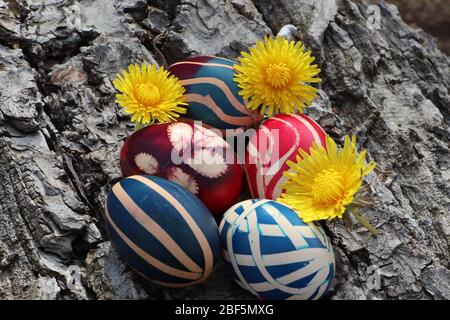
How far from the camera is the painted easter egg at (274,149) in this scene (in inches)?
123

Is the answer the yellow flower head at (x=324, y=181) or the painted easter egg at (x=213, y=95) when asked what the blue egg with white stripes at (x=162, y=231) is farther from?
the painted easter egg at (x=213, y=95)

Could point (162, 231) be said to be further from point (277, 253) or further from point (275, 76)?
point (275, 76)

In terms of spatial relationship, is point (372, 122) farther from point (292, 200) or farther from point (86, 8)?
point (86, 8)

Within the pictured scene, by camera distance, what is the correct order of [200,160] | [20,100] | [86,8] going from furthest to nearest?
[86,8]
[20,100]
[200,160]

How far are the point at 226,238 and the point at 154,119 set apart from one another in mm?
707

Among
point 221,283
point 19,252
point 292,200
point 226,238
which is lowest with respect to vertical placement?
point 19,252

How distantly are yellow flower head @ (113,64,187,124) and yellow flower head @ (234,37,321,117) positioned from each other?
1.03 ft

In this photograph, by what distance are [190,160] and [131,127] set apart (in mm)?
758

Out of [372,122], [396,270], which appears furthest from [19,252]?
[372,122]

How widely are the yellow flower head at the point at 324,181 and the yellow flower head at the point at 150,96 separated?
629 mm

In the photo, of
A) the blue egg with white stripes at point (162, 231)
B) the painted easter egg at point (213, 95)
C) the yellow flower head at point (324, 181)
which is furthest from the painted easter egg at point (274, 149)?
the blue egg with white stripes at point (162, 231)

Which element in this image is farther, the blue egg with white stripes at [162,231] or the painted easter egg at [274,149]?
the painted easter egg at [274,149]

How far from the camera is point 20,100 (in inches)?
142

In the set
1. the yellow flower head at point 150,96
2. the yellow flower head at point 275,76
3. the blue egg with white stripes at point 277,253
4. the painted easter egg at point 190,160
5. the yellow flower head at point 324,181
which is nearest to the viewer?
the blue egg with white stripes at point 277,253
